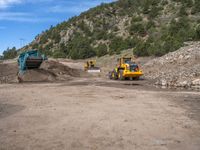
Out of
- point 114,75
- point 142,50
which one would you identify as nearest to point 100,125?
point 114,75

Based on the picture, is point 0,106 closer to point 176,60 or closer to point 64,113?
point 64,113

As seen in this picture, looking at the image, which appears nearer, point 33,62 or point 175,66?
point 33,62

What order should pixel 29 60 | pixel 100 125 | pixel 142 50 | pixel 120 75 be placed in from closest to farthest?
pixel 100 125 < pixel 120 75 < pixel 29 60 < pixel 142 50

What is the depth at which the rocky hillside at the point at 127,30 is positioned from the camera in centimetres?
4881

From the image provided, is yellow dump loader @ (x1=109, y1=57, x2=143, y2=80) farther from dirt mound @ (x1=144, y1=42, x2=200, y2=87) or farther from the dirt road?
the dirt road

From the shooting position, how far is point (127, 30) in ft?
216

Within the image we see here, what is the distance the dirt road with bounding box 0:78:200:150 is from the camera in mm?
7703

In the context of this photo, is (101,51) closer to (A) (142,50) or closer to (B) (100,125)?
(A) (142,50)

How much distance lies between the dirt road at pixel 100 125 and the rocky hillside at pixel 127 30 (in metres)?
31.2

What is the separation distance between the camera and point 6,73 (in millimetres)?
33250

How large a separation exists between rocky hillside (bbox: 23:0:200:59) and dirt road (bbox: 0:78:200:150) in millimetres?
31156

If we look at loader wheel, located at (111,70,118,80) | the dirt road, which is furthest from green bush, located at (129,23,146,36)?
the dirt road

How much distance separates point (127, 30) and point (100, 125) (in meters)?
57.5

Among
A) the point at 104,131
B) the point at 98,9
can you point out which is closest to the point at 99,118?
the point at 104,131
